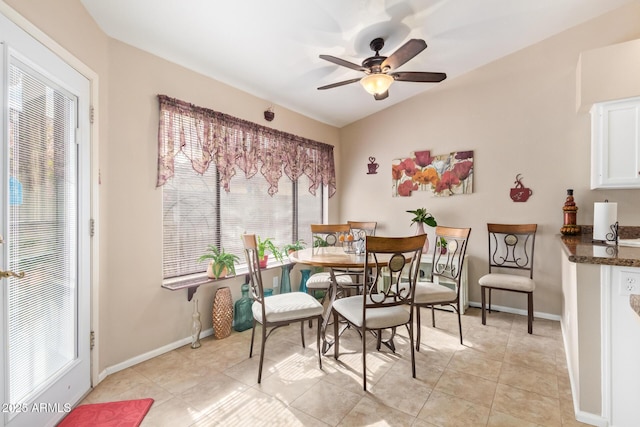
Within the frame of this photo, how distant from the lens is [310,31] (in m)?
2.47

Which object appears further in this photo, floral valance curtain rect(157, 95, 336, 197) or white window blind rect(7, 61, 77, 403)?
floral valance curtain rect(157, 95, 336, 197)

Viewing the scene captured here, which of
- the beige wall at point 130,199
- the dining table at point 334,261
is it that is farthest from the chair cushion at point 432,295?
the beige wall at point 130,199

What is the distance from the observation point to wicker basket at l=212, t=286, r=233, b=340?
2.82 meters

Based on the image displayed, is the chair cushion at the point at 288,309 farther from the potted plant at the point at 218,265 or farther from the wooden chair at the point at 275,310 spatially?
the potted plant at the point at 218,265

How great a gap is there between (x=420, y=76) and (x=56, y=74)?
2.58m

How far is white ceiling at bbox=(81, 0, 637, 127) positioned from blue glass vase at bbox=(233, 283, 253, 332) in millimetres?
2318

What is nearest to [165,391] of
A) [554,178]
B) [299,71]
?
[299,71]

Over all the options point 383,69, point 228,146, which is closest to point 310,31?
point 383,69

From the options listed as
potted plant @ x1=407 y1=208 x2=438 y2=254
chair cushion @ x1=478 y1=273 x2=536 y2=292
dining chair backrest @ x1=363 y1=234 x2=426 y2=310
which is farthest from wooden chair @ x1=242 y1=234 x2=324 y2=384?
potted plant @ x1=407 y1=208 x2=438 y2=254

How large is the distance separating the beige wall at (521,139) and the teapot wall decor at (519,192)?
6cm

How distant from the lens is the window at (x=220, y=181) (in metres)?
2.69

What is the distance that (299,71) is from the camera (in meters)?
3.08

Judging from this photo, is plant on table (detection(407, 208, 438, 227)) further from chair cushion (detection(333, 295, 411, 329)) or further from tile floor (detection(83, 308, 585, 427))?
chair cushion (detection(333, 295, 411, 329))

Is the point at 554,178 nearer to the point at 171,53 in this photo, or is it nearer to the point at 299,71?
the point at 299,71
